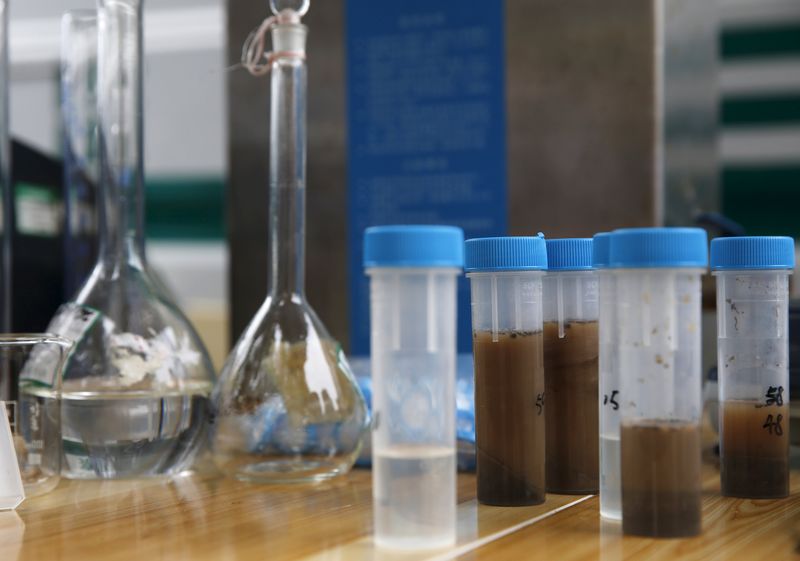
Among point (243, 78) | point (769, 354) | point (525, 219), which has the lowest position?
point (769, 354)

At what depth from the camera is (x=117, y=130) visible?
94cm

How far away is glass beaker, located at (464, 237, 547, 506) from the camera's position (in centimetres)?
72

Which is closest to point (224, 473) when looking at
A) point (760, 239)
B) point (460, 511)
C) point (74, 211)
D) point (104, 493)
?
point (104, 493)

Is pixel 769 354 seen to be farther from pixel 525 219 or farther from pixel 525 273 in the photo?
pixel 525 219

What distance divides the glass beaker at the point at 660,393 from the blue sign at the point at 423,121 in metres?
0.73

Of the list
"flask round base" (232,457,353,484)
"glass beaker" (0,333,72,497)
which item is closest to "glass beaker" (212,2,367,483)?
"flask round base" (232,457,353,484)

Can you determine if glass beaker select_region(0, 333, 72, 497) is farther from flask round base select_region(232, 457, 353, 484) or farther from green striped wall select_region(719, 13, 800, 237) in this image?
green striped wall select_region(719, 13, 800, 237)

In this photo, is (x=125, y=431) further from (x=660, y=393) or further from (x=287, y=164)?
(x=660, y=393)

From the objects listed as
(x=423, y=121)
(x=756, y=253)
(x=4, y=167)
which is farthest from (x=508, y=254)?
(x=423, y=121)

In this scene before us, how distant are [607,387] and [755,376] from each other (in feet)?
0.54

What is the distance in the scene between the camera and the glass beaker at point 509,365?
72 centimetres

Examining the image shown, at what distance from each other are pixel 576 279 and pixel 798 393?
1.02ft

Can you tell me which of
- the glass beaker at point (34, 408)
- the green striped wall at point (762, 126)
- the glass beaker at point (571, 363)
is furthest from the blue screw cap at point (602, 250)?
the green striped wall at point (762, 126)

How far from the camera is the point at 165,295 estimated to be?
3.10ft
